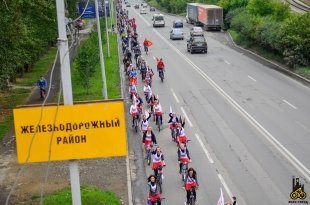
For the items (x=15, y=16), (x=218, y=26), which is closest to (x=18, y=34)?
(x=15, y=16)

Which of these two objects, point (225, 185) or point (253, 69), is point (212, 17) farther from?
point (225, 185)

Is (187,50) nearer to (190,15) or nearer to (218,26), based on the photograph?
(218,26)

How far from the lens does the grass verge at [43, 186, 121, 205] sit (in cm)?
1497

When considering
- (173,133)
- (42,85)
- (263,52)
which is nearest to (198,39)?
(263,52)

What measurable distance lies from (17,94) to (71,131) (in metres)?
25.7

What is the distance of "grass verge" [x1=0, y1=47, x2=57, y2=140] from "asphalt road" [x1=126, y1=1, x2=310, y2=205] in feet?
25.2

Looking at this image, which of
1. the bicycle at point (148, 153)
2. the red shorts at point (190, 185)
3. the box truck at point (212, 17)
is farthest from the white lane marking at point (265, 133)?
the box truck at point (212, 17)

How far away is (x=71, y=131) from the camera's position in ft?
26.0

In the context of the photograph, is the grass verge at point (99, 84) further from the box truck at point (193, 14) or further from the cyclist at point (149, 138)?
the box truck at point (193, 14)

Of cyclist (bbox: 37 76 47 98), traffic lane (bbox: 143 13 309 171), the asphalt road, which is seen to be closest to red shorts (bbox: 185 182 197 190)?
the asphalt road

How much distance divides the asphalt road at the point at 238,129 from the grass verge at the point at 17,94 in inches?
303

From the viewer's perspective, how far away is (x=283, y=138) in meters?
21.2

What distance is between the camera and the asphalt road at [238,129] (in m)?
16.4

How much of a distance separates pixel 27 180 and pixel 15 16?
7273mm
